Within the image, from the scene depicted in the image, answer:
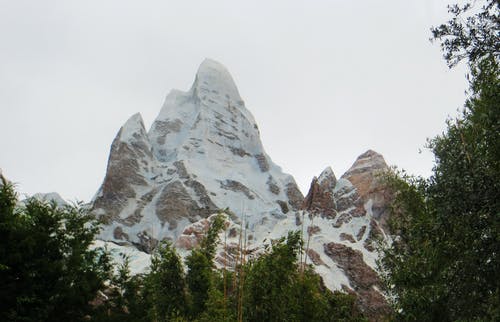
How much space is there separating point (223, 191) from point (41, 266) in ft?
339

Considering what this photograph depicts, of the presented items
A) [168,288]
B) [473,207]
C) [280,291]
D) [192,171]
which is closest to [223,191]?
[192,171]

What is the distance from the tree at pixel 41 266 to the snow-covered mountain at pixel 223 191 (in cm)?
4727

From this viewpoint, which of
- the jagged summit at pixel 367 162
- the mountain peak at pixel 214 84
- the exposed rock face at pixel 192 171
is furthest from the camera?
the mountain peak at pixel 214 84

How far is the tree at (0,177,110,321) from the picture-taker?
671 inches

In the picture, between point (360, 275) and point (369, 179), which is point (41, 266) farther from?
point (369, 179)

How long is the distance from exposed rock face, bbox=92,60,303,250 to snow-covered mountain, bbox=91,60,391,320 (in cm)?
28

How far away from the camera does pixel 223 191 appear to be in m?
122

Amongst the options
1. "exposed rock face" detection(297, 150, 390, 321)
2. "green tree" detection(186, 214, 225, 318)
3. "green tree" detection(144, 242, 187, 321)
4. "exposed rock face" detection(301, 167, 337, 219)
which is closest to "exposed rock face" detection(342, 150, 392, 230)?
"exposed rock face" detection(297, 150, 390, 321)

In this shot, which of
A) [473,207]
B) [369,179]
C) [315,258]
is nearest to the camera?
[473,207]

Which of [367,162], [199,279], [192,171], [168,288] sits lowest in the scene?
[168,288]

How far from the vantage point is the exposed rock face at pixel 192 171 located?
111m

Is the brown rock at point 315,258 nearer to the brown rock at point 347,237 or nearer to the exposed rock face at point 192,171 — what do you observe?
the brown rock at point 347,237

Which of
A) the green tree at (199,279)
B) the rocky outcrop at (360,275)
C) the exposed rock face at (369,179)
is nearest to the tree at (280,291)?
the green tree at (199,279)

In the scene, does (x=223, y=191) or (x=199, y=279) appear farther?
(x=223, y=191)
